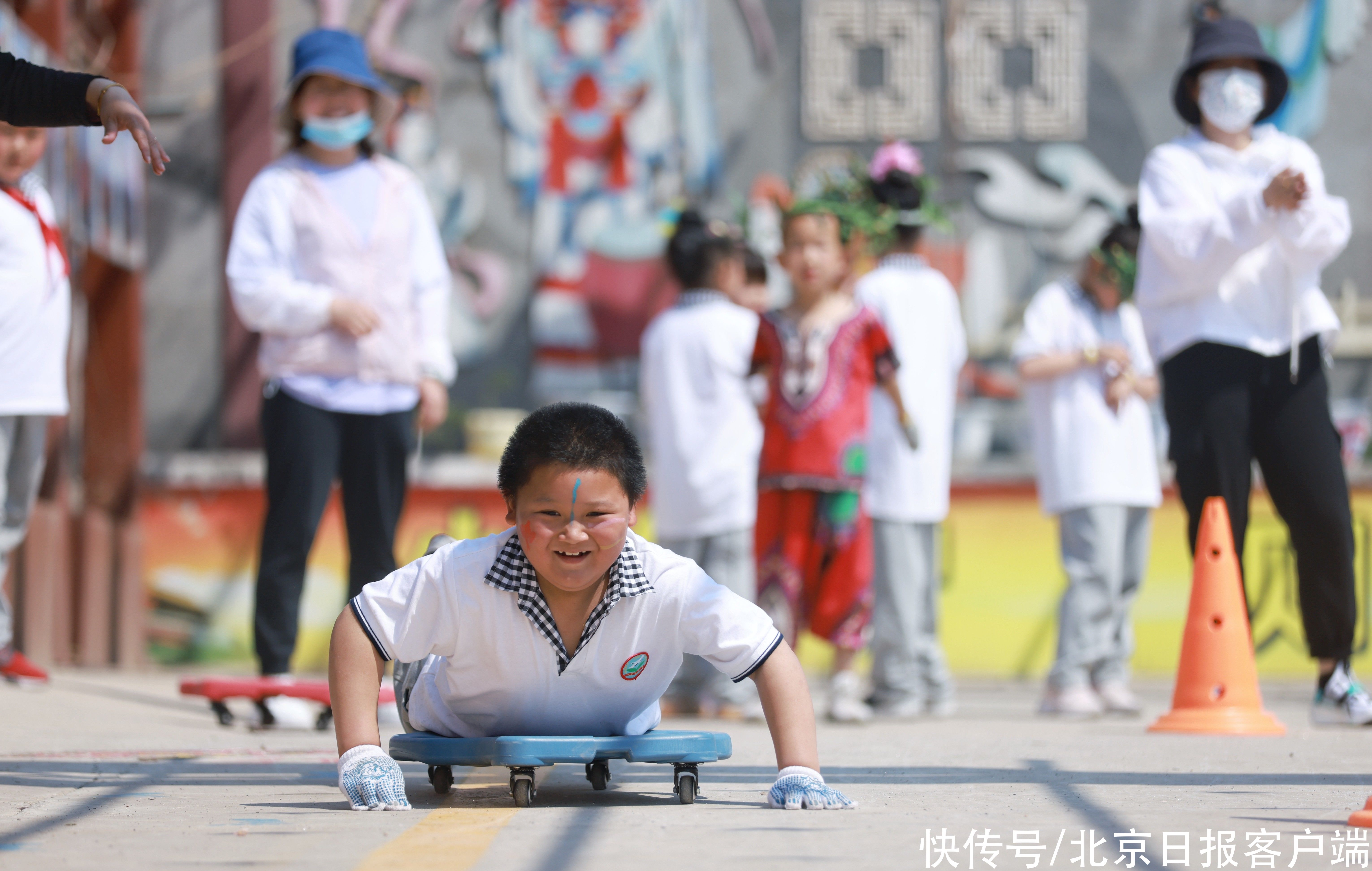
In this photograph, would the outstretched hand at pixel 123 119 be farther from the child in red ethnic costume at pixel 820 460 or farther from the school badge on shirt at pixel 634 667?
the child in red ethnic costume at pixel 820 460

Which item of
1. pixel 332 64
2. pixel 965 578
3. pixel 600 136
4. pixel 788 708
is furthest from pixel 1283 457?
pixel 600 136

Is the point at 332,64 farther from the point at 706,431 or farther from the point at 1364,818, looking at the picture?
the point at 1364,818

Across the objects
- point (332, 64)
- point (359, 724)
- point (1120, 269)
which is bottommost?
point (359, 724)

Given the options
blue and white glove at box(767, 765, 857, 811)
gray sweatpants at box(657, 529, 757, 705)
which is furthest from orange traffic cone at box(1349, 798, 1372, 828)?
gray sweatpants at box(657, 529, 757, 705)

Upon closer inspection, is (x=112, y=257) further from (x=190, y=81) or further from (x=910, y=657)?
(x=910, y=657)

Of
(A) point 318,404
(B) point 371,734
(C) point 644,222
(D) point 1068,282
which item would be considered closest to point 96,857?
(B) point 371,734

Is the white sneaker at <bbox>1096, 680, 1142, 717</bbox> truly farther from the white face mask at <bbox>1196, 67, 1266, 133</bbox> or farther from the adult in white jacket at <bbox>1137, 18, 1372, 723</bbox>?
the white face mask at <bbox>1196, 67, 1266, 133</bbox>

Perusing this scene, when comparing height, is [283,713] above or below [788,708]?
below

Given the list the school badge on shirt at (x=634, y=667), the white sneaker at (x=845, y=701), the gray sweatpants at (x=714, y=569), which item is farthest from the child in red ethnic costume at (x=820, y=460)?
the school badge on shirt at (x=634, y=667)

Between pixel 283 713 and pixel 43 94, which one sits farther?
pixel 283 713

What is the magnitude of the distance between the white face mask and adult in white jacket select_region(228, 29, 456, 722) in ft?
8.86

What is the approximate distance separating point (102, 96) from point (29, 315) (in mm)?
2389

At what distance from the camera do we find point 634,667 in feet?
12.1

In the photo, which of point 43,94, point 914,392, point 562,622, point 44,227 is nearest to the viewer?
point 562,622
